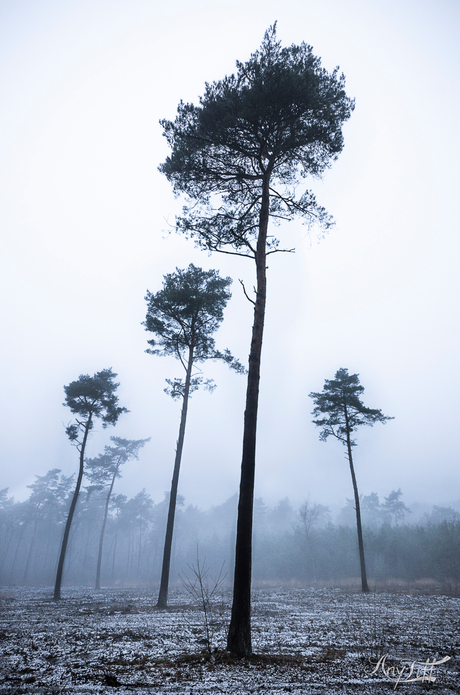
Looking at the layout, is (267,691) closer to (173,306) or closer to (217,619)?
(217,619)

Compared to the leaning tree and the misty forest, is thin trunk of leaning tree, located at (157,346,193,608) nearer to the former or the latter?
the misty forest

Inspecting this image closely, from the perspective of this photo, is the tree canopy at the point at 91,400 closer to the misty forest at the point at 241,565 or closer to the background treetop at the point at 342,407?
the misty forest at the point at 241,565

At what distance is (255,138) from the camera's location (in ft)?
29.6

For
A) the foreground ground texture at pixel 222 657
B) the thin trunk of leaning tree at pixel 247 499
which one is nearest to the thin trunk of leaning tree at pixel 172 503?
the foreground ground texture at pixel 222 657

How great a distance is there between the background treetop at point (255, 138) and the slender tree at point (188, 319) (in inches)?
225

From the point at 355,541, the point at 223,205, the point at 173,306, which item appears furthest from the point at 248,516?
the point at 355,541

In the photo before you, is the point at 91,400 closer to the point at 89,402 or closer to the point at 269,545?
the point at 89,402

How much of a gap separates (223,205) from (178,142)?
2.22 m

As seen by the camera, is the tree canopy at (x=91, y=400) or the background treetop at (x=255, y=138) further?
the tree canopy at (x=91, y=400)

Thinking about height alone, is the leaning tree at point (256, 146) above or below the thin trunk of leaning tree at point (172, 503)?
above

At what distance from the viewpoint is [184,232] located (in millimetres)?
9766

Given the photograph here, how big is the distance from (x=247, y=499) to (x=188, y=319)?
36.3ft

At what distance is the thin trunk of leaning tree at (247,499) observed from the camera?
546 cm

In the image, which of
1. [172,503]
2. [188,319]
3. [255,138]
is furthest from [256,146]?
[172,503]
